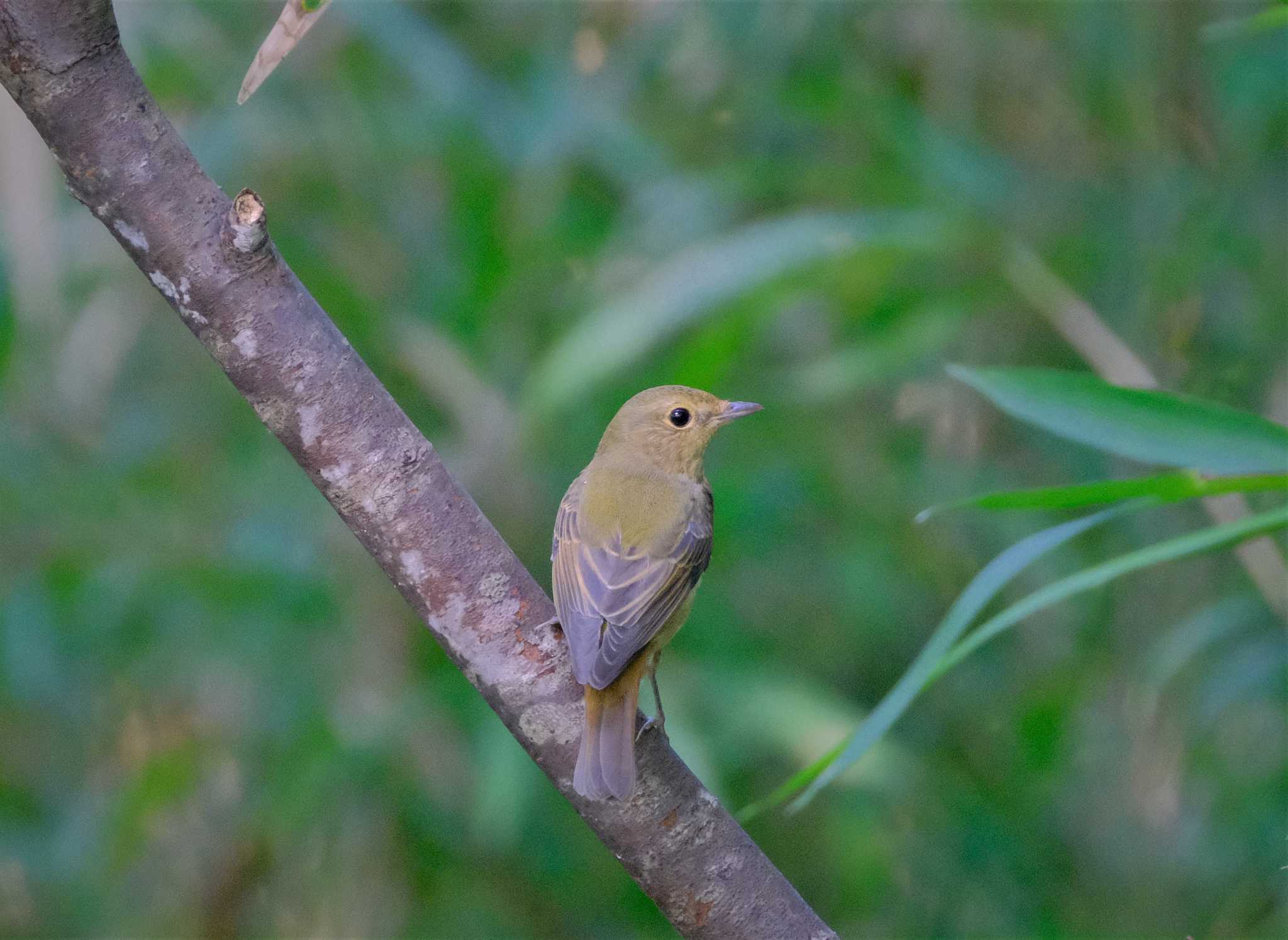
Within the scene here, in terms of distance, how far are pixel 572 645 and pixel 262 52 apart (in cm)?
88

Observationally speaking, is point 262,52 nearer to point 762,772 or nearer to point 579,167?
point 579,167

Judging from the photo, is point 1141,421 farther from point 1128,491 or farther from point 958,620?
point 958,620

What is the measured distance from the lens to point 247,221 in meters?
1.69

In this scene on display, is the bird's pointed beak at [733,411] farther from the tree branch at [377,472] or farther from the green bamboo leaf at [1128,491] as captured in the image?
the tree branch at [377,472]

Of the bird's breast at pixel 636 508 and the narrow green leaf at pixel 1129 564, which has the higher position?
the bird's breast at pixel 636 508

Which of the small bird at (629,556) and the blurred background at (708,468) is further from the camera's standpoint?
the blurred background at (708,468)

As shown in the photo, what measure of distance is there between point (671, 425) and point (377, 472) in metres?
1.50

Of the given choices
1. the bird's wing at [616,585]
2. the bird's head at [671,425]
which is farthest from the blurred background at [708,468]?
the bird's wing at [616,585]

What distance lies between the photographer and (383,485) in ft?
5.86

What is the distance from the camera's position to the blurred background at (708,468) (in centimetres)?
391

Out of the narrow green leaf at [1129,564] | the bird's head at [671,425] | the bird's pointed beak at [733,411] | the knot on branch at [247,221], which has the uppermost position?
the knot on branch at [247,221]

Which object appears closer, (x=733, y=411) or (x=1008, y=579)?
(x=1008, y=579)

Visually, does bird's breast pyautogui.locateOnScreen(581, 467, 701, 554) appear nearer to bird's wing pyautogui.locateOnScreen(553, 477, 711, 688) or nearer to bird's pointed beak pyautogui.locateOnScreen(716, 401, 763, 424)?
bird's wing pyautogui.locateOnScreen(553, 477, 711, 688)

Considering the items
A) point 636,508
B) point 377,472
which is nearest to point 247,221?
point 377,472
